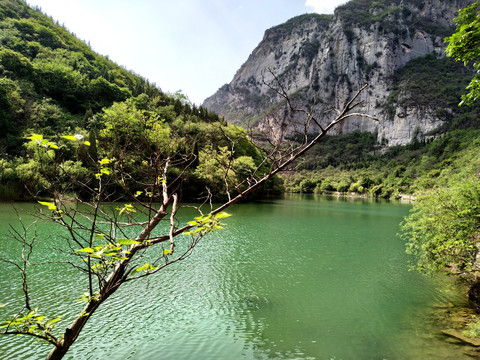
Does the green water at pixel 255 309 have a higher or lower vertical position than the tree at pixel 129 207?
lower

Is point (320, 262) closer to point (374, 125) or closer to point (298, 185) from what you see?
point (298, 185)

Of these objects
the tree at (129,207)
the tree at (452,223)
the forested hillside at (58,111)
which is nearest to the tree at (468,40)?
the tree at (129,207)

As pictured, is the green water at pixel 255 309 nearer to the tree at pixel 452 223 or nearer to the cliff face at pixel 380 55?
the tree at pixel 452 223

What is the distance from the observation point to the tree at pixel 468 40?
13.4 feet

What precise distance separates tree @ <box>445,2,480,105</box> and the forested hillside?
13.2 metres

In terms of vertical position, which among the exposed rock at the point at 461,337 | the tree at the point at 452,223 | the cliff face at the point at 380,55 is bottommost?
the exposed rock at the point at 461,337

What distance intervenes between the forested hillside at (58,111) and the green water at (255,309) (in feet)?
25.2

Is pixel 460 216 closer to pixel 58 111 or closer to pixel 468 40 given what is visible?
pixel 468 40

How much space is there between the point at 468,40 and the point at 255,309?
28.4 ft

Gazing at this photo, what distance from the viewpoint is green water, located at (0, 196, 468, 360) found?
6.52 metres

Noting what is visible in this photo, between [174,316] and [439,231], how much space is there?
399 inches

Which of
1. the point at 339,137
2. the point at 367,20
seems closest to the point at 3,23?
the point at 339,137

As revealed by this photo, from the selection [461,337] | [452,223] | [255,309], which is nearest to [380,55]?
[452,223]

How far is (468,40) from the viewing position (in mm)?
4211
